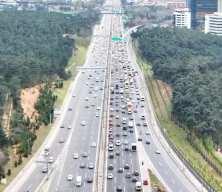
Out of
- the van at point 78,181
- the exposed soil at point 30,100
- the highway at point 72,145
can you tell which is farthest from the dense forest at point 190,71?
the van at point 78,181

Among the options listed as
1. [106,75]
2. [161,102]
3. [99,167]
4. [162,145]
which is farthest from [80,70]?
[99,167]

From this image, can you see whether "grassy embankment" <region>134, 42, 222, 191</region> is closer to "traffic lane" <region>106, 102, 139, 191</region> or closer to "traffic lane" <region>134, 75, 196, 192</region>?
"traffic lane" <region>134, 75, 196, 192</region>

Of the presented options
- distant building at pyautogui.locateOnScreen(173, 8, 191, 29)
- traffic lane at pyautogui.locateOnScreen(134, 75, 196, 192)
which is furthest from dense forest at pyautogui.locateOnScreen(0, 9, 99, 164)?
distant building at pyautogui.locateOnScreen(173, 8, 191, 29)

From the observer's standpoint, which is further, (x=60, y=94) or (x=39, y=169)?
(x=60, y=94)

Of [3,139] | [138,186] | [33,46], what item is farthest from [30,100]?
[33,46]

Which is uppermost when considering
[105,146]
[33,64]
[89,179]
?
[33,64]

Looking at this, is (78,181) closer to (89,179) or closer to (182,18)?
(89,179)
